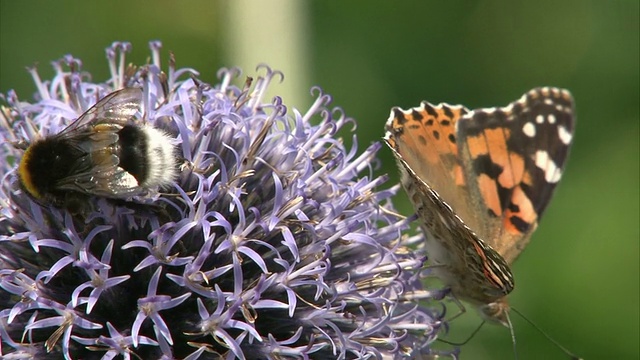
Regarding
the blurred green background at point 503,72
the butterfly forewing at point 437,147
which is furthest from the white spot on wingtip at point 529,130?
the blurred green background at point 503,72

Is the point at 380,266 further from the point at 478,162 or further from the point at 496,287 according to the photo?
the point at 478,162

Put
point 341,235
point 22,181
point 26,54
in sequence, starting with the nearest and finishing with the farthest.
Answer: point 22,181 → point 341,235 → point 26,54

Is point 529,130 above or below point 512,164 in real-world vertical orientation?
above

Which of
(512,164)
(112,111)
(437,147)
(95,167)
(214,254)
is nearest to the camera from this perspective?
(95,167)

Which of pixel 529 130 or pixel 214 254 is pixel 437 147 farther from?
pixel 214 254

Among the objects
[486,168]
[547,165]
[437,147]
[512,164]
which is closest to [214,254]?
Answer: [437,147]

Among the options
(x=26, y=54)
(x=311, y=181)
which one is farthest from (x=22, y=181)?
(x=26, y=54)

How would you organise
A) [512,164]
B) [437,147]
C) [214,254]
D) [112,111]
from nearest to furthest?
1. [112,111]
2. [214,254]
3. [437,147]
4. [512,164]
